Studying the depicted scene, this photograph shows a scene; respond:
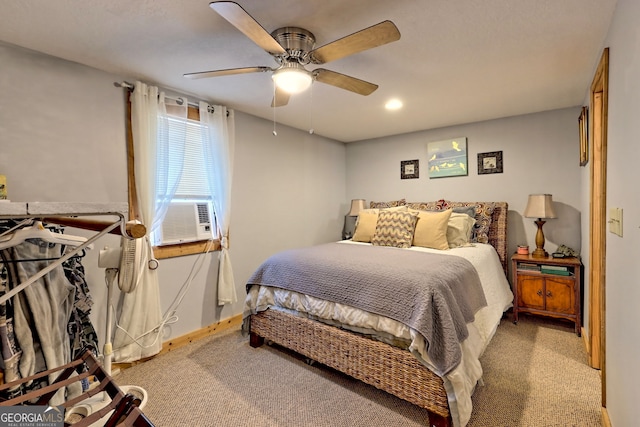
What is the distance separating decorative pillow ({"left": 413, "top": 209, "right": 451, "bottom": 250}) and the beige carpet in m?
0.99

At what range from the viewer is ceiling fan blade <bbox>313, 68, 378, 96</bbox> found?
1.87 metres

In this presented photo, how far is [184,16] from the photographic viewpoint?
5.33 feet

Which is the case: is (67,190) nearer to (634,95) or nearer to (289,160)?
(289,160)

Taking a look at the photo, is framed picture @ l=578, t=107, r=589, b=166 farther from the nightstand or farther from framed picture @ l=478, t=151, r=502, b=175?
the nightstand

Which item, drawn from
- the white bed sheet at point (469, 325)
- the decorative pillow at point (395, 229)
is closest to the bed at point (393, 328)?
the white bed sheet at point (469, 325)

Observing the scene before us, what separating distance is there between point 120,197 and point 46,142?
0.56m

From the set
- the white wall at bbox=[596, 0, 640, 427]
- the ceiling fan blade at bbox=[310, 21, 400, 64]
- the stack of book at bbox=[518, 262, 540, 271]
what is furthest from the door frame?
the ceiling fan blade at bbox=[310, 21, 400, 64]

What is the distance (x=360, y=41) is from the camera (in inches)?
59.0

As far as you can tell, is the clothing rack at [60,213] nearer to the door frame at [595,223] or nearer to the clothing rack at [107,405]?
the clothing rack at [107,405]

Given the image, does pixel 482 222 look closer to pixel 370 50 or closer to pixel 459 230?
pixel 459 230

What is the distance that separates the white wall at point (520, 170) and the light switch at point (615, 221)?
197 centimetres

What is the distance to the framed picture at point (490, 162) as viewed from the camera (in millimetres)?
3594

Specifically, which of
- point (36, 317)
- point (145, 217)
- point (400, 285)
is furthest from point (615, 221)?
point (145, 217)

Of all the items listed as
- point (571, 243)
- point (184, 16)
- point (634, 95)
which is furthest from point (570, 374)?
point (184, 16)
